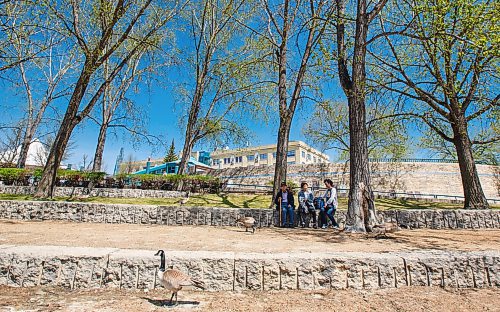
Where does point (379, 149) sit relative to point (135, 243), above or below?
above

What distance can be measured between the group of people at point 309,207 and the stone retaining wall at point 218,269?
194 inches

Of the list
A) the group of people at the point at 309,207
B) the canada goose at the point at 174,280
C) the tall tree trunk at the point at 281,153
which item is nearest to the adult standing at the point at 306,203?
the group of people at the point at 309,207

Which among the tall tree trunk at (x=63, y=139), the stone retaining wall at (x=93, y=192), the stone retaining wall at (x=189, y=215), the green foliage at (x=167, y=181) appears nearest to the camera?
the stone retaining wall at (x=189, y=215)

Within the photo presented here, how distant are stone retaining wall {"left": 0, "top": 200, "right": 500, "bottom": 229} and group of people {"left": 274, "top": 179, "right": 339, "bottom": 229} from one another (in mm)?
424

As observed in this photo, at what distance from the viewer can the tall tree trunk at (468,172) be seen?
1099 cm

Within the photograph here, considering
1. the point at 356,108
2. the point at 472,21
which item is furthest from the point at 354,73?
the point at 472,21

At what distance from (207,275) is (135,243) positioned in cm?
251

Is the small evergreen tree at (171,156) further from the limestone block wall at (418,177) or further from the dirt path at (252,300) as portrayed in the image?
the dirt path at (252,300)

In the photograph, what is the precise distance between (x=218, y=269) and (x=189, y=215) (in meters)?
6.03

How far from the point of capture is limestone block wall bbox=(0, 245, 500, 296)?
11.3 feet

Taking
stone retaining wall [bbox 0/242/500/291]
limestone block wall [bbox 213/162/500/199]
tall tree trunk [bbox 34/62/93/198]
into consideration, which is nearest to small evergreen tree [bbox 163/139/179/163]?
limestone block wall [bbox 213/162/500/199]

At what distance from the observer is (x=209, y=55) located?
1953 centimetres

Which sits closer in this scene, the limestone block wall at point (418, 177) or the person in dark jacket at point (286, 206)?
the person in dark jacket at point (286, 206)

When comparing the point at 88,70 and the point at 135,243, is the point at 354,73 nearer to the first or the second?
the point at 135,243
